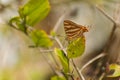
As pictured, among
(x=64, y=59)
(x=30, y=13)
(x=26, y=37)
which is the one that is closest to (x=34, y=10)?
(x=30, y=13)

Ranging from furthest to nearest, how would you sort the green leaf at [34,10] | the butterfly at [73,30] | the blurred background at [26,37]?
the blurred background at [26,37] < the green leaf at [34,10] < the butterfly at [73,30]

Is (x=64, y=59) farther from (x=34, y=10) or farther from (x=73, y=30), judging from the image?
(x=34, y=10)

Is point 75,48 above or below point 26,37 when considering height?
above

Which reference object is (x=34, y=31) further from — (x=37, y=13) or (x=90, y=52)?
(x=90, y=52)

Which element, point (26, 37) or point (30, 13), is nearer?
point (30, 13)

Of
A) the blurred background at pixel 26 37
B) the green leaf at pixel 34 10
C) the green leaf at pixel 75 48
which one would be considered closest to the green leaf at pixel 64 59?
the green leaf at pixel 75 48

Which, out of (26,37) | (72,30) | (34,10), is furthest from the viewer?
(26,37)

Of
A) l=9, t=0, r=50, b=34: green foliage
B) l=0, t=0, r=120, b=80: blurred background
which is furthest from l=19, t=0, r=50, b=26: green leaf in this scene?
l=0, t=0, r=120, b=80: blurred background

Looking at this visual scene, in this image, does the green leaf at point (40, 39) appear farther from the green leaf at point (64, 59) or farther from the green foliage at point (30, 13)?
the green leaf at point (64, 59)
